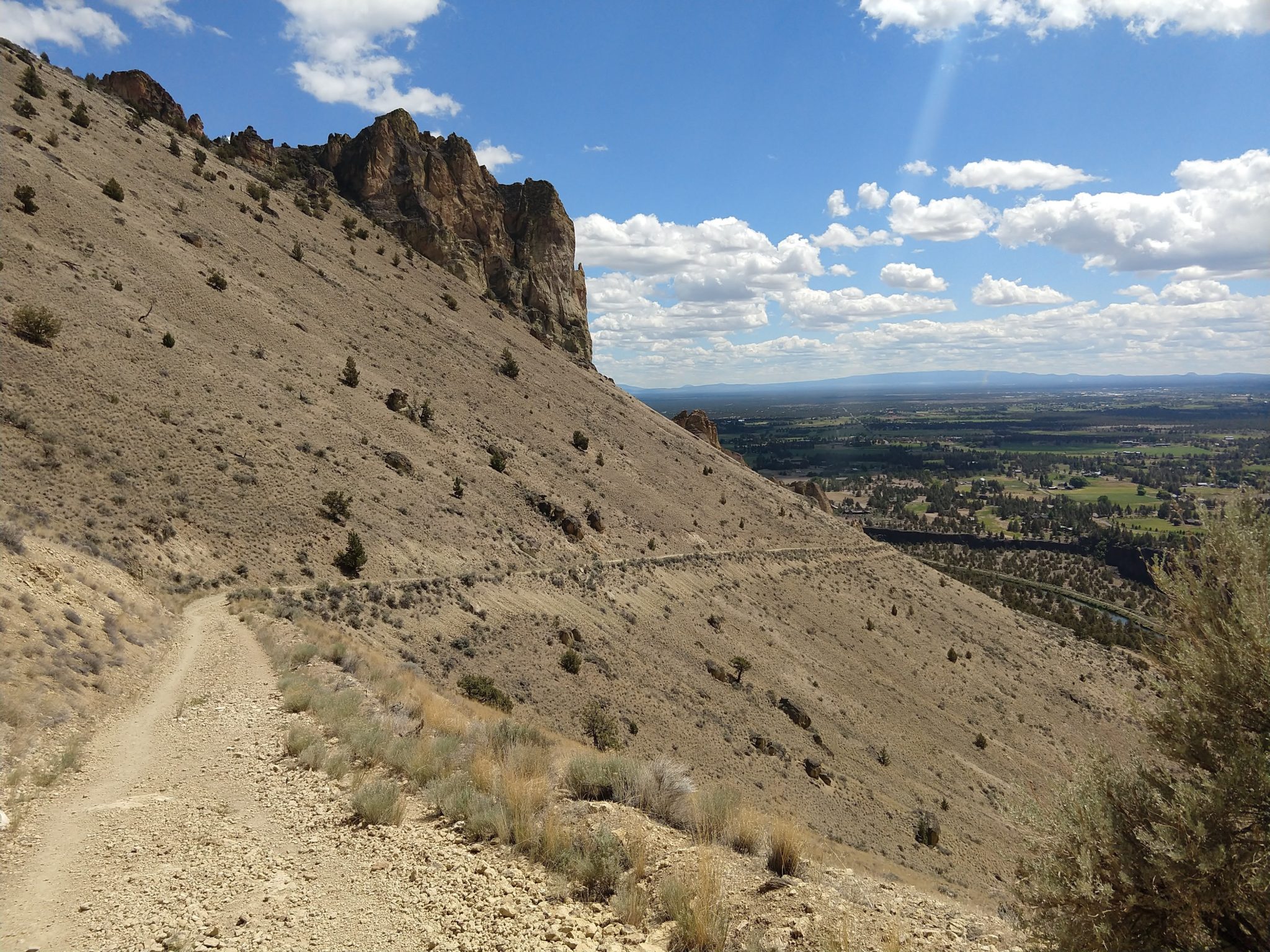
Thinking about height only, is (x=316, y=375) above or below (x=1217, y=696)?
above

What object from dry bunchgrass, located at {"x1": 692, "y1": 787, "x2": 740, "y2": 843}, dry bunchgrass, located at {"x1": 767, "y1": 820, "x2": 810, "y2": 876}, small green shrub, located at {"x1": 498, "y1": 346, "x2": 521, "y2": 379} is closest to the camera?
dry bunchgrass, located at {"x1": 767, "y1": 820, "x2": 810, "y2": 876}

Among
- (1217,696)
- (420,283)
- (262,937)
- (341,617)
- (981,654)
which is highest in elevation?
(420,283)

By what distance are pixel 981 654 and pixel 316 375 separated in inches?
1842

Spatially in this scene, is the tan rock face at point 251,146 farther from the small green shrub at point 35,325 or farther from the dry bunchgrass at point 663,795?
the dry bunchgrass at point 663,795

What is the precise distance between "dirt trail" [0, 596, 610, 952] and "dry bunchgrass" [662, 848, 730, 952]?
680 mm

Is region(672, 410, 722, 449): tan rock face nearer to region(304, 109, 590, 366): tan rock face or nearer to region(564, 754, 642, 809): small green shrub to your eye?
region(304, 109, 590, 366): tan rock face

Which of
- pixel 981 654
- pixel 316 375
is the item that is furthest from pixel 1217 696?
pixel 981 654

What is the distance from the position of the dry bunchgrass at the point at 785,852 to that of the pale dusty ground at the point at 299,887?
8.3 inches

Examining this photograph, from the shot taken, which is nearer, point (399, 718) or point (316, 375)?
point (399, 718)

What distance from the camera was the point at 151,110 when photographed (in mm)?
60625

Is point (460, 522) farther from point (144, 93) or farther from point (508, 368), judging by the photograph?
point (144, 93)

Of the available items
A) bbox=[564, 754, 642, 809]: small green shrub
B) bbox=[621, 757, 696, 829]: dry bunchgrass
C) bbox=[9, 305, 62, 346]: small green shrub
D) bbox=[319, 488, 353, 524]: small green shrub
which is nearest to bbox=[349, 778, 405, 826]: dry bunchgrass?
bbox=[564, 754, 642, 809]: small green shrub

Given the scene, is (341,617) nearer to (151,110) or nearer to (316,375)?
(316,375)

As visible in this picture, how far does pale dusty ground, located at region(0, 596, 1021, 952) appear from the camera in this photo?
5.16 m
